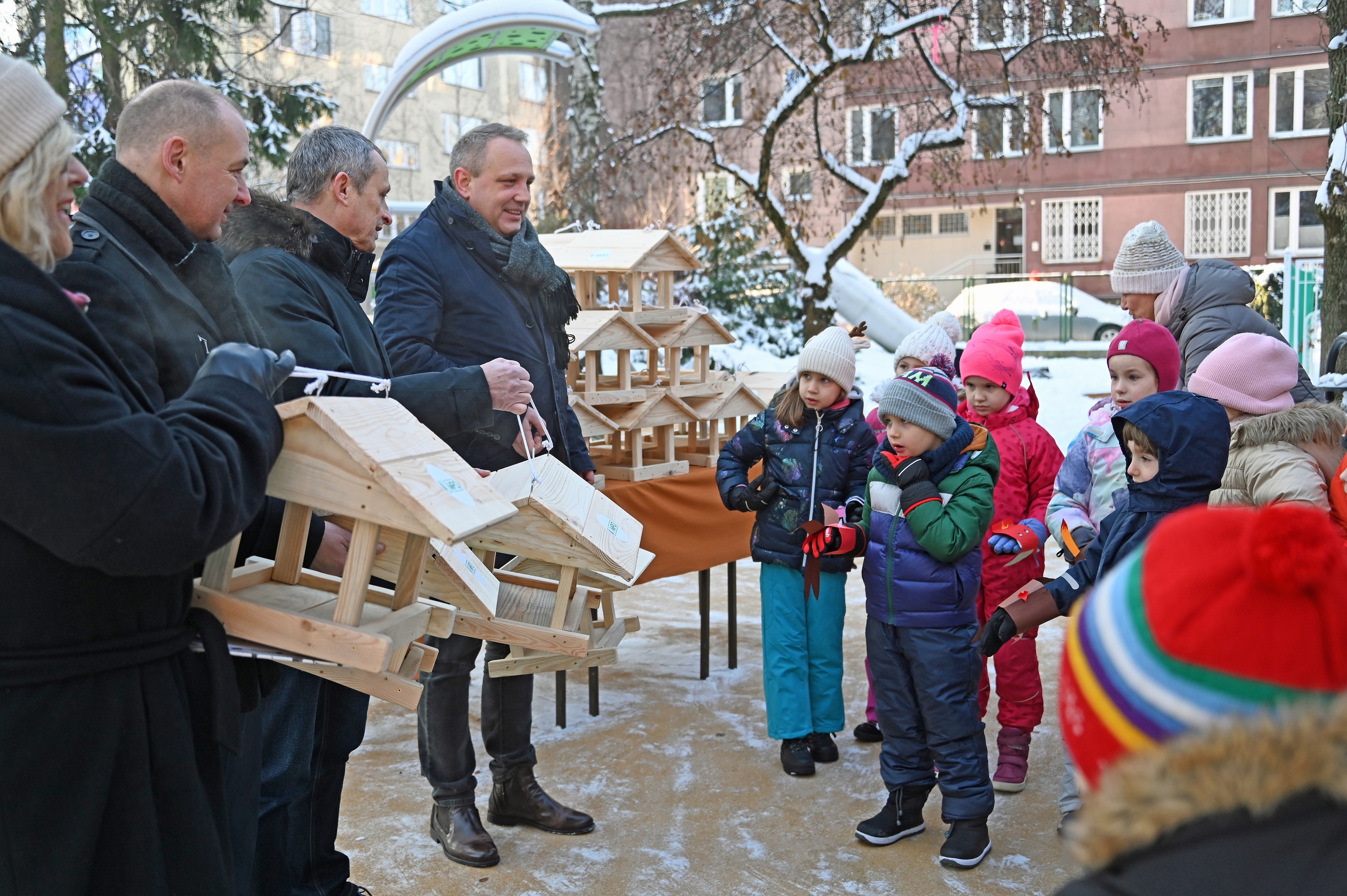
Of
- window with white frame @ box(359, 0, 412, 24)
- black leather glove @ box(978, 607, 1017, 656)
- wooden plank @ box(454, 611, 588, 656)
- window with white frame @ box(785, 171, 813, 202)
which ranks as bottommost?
black leather glove @ box(978, 607, 1017, 656)

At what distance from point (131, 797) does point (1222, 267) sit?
4496 millimetres

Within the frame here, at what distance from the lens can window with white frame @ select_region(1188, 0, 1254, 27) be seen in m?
27.5

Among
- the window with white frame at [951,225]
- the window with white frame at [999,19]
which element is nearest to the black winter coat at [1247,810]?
the window with white frame at [999,19]

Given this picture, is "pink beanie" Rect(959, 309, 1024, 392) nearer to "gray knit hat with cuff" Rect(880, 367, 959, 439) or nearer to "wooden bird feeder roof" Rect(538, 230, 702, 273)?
"gray knit hat with cuff" Rect(880, 367, 959, 439)

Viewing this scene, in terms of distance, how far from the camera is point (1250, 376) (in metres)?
3.54

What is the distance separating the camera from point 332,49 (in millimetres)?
26922

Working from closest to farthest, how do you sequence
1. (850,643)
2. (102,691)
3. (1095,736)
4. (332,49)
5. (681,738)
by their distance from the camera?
(1095,736), (102,691), (681,738), (850,643), (332,49)

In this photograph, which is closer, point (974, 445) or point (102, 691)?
point (102, 691)

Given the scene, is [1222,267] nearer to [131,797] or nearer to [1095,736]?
[1095,736]

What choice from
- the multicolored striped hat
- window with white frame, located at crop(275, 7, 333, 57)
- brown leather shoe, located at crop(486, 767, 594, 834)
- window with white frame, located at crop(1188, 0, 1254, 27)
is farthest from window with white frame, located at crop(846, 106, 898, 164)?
the multicolored striped hat

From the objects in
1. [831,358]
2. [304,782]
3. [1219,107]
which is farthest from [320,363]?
[1219,107]

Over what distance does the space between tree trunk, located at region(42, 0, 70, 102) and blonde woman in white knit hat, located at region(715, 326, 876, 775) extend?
820cm

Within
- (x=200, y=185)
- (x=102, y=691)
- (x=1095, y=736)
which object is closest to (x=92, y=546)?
(x=102, y=691)

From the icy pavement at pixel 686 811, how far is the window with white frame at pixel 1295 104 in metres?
28.2
